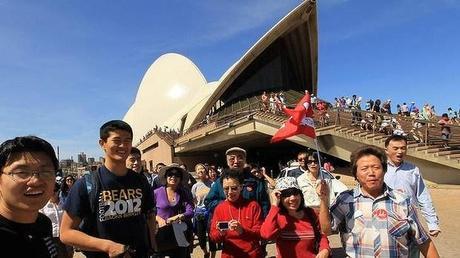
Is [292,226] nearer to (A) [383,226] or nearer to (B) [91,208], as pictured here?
(A) [383,226]

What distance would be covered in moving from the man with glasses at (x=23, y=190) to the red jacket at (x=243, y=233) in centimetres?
207

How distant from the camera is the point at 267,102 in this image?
2605cm

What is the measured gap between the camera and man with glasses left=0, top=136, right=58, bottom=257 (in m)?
1.52

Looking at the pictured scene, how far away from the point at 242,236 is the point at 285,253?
15.1 inches

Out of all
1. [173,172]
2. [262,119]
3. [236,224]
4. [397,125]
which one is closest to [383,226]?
[236,224]

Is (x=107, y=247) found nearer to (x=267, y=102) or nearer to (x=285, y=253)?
(x=285, y=253)

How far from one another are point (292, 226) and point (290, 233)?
0.06 meters

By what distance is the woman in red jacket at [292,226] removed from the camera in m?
3.25

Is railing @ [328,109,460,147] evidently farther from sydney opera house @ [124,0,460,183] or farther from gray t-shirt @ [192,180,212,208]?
gray t-shirt @ [192,180,212,208]

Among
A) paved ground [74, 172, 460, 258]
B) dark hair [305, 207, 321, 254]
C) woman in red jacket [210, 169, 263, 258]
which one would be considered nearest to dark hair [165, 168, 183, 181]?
woman in red jacket [210, 169, 263, 258]

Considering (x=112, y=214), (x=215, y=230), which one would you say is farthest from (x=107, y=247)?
(x=215, y=230)

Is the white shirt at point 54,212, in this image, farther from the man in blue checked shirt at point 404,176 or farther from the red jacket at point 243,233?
the man in blue checked shirt at point 404,176

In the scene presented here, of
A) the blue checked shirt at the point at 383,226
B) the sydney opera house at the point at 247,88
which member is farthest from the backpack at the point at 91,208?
the sydney opera house at the point at 247,88

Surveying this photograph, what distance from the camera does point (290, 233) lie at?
328 cm
